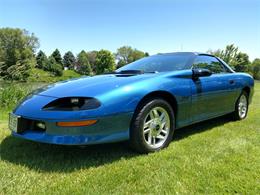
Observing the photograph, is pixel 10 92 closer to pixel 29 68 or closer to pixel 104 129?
pixel 29 68

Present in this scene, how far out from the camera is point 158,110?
2.94 meters

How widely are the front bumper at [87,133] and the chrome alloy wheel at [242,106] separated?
2.85m

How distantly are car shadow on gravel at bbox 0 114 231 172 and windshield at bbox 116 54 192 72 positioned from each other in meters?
1.16

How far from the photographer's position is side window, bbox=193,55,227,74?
147 inches

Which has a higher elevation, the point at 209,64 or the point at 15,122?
the point at 209,64

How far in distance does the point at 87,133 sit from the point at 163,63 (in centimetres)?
177

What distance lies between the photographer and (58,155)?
2770mm

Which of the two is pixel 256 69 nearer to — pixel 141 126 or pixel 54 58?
pixel 54 58

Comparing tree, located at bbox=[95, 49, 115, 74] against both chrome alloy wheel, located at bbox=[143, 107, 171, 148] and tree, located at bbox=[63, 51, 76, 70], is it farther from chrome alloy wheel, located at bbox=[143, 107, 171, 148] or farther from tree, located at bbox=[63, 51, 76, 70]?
chrome alloy wheel, located at bbox=[143, 107, 171, 148]

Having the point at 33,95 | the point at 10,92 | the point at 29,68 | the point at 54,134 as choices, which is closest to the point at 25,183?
the point at 54,134

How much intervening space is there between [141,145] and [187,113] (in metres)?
0.86

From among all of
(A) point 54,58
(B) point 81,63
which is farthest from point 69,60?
(A) point 54,58

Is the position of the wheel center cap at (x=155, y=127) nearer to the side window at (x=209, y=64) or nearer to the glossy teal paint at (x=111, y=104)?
the glossy teal paint at (x=111, y=104)

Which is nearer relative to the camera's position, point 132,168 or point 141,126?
point 132,168
